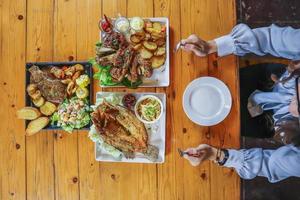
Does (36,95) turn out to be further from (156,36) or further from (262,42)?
(262,42)

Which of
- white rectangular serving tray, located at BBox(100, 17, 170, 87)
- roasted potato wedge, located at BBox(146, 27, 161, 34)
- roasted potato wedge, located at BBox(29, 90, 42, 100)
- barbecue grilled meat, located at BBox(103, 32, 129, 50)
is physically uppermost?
roasted potato wedge, located at BBox(146, 27, 161, 34)

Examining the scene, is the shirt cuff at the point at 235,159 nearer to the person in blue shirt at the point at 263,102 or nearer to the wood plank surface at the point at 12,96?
the person in blue shirt at the point at 263,102

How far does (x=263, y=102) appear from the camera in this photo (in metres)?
1.35

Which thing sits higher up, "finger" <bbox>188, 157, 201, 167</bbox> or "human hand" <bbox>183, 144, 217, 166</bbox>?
"human hand" <bbox>183, 144, 217, 166</bbox>

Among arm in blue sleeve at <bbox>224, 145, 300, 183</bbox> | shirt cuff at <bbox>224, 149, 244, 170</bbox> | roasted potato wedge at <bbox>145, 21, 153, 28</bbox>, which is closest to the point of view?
arm in blue sleeve at <bbox>224, 145, 300, 183</bbox>

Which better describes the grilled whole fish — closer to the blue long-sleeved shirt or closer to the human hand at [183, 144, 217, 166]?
the human hand at [183, 144, 217, 166]

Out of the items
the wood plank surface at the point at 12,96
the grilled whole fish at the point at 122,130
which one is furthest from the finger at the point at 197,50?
the wood plank surface at the point at 12,96

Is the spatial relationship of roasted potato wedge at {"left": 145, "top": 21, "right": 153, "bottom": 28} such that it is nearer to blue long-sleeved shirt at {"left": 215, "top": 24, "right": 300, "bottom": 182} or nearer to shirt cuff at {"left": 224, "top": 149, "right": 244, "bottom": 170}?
blue long-sleeved shirt at {"left": 215, "top": 24, "right": 300, "bottom": 182}

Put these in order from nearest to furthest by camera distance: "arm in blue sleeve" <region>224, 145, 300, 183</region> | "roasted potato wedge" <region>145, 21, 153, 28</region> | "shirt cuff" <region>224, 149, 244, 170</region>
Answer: "arm in blue sleeve" <region>224, 145, 300, 183</region>, "shirt cuff" <region>224, 149, 244, 170</region>, "roasted potato wedge" <region>145, 21, 153, 28</region>

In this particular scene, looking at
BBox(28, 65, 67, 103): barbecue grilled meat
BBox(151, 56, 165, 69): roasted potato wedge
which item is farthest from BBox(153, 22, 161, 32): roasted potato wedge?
BBox(28, 65, 67, 103): barbecue grilled meat

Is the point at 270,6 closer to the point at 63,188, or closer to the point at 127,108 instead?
the point at 127,108

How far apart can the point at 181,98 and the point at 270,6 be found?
26.9 inches

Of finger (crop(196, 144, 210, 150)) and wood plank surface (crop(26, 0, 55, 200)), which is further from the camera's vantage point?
wood plank surface (crop(26, 0, 55, 200))

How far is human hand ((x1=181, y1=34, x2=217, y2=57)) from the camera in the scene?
4.33ft
